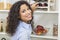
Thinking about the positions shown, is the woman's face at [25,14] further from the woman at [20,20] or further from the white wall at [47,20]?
the white wall at [47,20]

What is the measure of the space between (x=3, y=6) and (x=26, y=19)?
27.3 inches

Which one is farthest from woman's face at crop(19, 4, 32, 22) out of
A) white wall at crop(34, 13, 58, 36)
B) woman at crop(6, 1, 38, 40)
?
white wall at crop(34, 13, 58, 36)

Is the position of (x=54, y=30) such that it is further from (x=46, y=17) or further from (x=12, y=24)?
(x=12, y=24)

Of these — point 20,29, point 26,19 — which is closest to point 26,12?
point 26,19

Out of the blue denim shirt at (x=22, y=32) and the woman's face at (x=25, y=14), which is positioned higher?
the woman's face at (x=25, y=14)

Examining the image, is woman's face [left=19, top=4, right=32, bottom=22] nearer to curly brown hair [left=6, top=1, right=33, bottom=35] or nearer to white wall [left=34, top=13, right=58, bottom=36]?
curly brown hair [left=6, top=1, right=33, bottom=35]

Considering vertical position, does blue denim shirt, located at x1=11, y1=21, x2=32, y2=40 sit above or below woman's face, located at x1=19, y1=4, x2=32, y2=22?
below

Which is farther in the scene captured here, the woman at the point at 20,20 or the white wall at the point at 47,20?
the white wall at the point at 47,20

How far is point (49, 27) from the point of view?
213 cm

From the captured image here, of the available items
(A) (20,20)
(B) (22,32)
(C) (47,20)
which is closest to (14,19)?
(A) (20,20)

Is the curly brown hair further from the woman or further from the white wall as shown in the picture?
the white wall

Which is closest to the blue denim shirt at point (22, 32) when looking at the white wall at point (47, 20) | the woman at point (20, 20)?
the woman at point (20, 20)

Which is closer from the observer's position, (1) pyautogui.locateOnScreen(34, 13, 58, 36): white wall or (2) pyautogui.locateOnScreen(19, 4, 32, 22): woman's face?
(2) pyautogui.locateOnScreen(19, 4, 32, 22): woman's face

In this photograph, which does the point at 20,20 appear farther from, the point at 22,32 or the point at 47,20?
the point at 47,20
